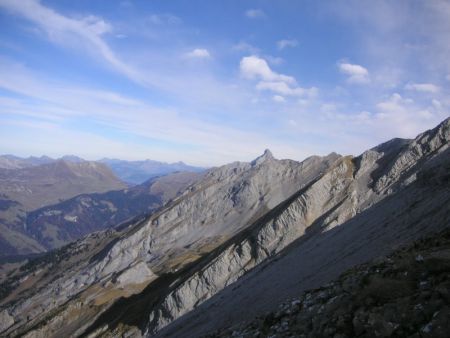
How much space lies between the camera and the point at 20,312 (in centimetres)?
18862

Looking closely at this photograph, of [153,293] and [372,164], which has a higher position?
[372,164]

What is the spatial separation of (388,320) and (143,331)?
239 feet

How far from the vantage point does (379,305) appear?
15.4 m

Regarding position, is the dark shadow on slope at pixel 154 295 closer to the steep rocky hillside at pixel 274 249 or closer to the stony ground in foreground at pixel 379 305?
the steep rocky hillside at pixel 274 249

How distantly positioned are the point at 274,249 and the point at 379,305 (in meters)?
85.3

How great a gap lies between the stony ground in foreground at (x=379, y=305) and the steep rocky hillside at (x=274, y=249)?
469 inches

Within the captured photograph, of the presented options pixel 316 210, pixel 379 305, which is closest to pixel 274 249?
pixel 316 210

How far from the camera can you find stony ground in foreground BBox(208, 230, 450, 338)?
13.5 m

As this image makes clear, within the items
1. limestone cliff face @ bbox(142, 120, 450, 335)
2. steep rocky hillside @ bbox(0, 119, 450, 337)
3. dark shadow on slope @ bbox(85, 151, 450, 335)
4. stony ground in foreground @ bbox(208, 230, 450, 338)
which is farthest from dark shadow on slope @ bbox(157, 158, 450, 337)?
limestone cliff face @ bbox(142, 120, 450, 335)

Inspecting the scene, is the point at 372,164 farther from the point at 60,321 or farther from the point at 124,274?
the point at 60,321

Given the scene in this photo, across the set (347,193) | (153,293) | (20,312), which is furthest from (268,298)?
(20,312)

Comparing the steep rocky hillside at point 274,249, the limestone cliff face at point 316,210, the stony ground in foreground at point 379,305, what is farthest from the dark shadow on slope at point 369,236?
the limestone cliff face at point 316,210

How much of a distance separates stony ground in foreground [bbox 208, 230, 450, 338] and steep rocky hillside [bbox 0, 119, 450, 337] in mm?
11912

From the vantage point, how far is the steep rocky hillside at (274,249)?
124 ft
